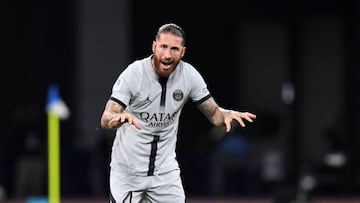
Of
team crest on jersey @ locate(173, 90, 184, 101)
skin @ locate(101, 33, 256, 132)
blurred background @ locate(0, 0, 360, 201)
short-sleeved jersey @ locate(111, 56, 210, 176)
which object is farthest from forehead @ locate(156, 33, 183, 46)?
blurred background @ locate(0, 0, 360, 201)

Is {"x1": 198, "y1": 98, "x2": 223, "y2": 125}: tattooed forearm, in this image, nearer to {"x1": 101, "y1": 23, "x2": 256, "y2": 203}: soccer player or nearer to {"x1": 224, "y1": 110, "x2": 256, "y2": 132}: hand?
{"x1": 101, "y1": 23, "x2": 256, "y2": 203}: soccer player

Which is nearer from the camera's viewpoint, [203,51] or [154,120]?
[154,120]

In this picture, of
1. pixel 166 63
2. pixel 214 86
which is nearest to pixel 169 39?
pixel 166 63

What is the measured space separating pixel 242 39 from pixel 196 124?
138 centimetres

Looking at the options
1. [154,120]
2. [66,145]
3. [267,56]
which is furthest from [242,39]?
[154,120]

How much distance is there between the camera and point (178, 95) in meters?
10.0

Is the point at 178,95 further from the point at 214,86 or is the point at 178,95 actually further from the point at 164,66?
the point at 214,86

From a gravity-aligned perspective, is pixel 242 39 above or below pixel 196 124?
→ above

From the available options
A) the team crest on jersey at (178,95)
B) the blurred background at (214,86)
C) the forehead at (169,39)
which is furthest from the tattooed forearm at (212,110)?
the blurred background at (214,86)

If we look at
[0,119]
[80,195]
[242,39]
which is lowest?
[80,195]

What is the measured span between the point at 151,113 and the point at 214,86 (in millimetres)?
8100

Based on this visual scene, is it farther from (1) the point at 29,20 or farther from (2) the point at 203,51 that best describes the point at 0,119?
(2) the point at 203,51

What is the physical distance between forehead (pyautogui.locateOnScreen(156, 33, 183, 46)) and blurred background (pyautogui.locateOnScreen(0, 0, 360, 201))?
7936mm

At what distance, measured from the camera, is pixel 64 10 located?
17781mm
